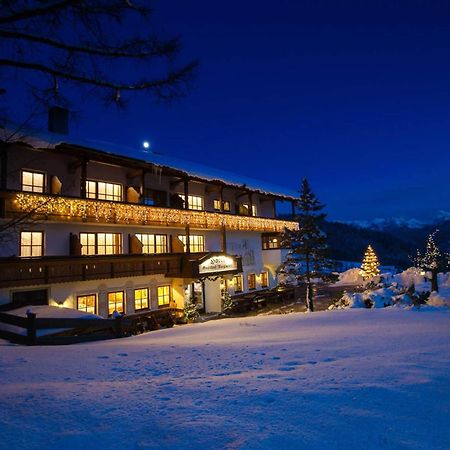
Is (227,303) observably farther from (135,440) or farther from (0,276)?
(135,440)

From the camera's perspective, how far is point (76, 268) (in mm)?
16047

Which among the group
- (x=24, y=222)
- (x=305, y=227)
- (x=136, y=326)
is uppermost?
(x=305, y=227)

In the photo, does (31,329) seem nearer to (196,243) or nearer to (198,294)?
(198,294)

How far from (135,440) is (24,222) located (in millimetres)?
4351

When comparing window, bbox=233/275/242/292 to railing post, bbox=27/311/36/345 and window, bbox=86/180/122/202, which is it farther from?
railing post, bbox=27/311/36/345

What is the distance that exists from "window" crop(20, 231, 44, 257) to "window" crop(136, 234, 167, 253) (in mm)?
5971

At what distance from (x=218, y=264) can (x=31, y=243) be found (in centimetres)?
1120

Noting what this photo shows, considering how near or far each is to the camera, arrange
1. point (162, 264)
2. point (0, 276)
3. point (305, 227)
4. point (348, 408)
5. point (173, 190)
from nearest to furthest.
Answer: point (348, 408) < point (0, 276) < point (162, 264) < point (173, 190) < point (305, 227)

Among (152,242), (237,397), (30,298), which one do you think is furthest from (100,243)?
(237,397)

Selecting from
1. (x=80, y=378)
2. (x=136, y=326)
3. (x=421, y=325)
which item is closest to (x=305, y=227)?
(x=136, y=326)

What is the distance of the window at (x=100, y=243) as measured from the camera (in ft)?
62.5

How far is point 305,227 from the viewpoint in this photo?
90.3ft

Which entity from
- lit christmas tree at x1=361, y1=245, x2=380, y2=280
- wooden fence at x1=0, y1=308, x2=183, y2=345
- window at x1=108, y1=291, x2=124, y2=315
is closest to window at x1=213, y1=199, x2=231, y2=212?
window at x1=108, y1=291, x2=124, y2=315

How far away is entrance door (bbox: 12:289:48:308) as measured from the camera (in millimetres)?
15211
